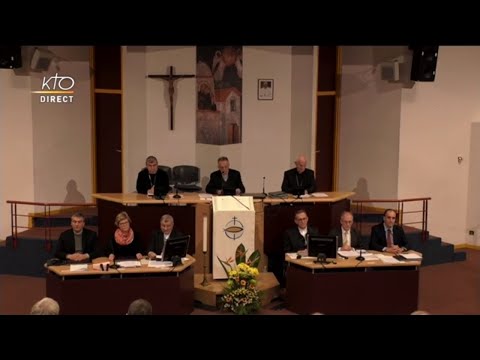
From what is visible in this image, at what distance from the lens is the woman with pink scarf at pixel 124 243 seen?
743 cm

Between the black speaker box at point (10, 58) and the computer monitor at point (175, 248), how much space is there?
3.98 metres

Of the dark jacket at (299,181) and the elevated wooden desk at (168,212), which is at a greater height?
the dark jacket at (299,181)

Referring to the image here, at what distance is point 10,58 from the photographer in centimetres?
933

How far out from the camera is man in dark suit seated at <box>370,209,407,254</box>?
8.01 meters

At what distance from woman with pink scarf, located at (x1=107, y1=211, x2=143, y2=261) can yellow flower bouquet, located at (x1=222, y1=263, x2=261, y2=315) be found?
1.11 metres

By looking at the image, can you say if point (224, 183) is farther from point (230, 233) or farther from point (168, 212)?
point (230, 233)

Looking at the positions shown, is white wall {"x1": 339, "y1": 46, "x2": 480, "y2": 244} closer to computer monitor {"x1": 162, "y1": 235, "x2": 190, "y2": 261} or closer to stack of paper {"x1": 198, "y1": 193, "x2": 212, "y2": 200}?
stack of paper {"x1": 198, "y1": 193, "x2": 212, "y2": 200}

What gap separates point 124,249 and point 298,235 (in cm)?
212

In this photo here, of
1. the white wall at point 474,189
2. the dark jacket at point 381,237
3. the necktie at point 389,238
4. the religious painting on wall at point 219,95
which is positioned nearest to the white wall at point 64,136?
the religious painting on wall at point 219,95

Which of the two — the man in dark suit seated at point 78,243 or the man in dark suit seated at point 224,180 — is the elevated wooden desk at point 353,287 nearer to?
the man in dark suit seated at point 224,180

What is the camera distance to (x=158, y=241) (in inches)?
300

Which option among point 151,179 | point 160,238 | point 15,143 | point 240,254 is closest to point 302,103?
point 151,179
